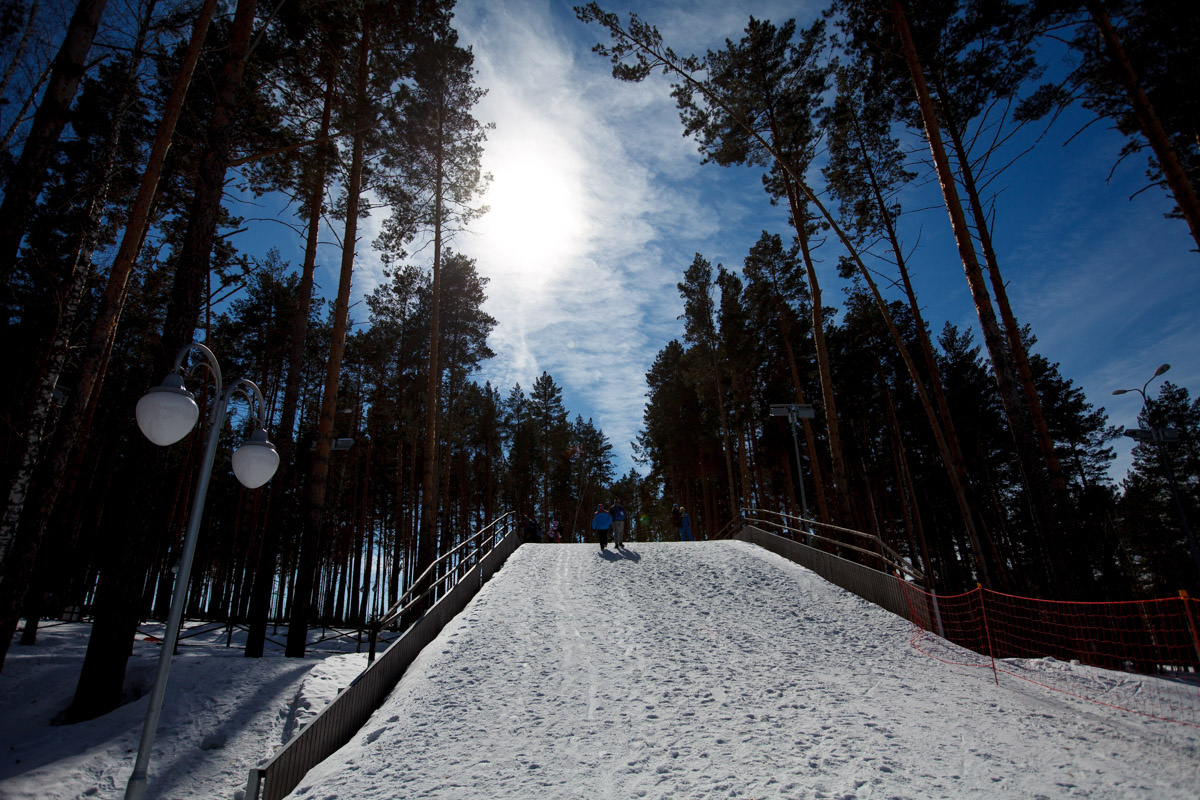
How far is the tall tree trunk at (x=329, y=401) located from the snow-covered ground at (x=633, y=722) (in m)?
0.97

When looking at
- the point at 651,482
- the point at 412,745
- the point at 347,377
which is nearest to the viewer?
the point at 412,745

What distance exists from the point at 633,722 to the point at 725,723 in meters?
0.94

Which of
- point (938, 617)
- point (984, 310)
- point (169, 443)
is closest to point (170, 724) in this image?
point (169, 443)

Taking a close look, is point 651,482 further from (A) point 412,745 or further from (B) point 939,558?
(A) point 412,745

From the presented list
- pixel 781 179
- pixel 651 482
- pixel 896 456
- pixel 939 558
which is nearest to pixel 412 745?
pixel 781 179

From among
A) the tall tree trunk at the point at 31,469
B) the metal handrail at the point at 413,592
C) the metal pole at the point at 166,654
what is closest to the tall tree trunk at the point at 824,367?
the metal handrail at the point at 413,592

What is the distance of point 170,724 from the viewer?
242 inches

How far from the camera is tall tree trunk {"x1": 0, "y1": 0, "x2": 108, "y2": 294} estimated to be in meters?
6.53

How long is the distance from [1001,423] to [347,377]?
102 feet

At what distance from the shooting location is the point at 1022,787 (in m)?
3.80

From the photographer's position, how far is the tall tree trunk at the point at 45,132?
6.53 meters

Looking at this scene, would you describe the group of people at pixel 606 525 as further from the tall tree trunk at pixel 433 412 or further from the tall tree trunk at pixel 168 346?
the tall tree trunk at pixel 168 346

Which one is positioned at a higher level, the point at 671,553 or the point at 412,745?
the point at 671,553

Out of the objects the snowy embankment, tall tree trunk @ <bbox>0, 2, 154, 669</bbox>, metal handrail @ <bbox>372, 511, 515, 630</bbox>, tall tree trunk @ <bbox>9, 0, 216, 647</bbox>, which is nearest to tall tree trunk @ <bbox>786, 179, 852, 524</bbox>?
metal handrail @ <bbox>372, 511, 515, 630</bbox>
